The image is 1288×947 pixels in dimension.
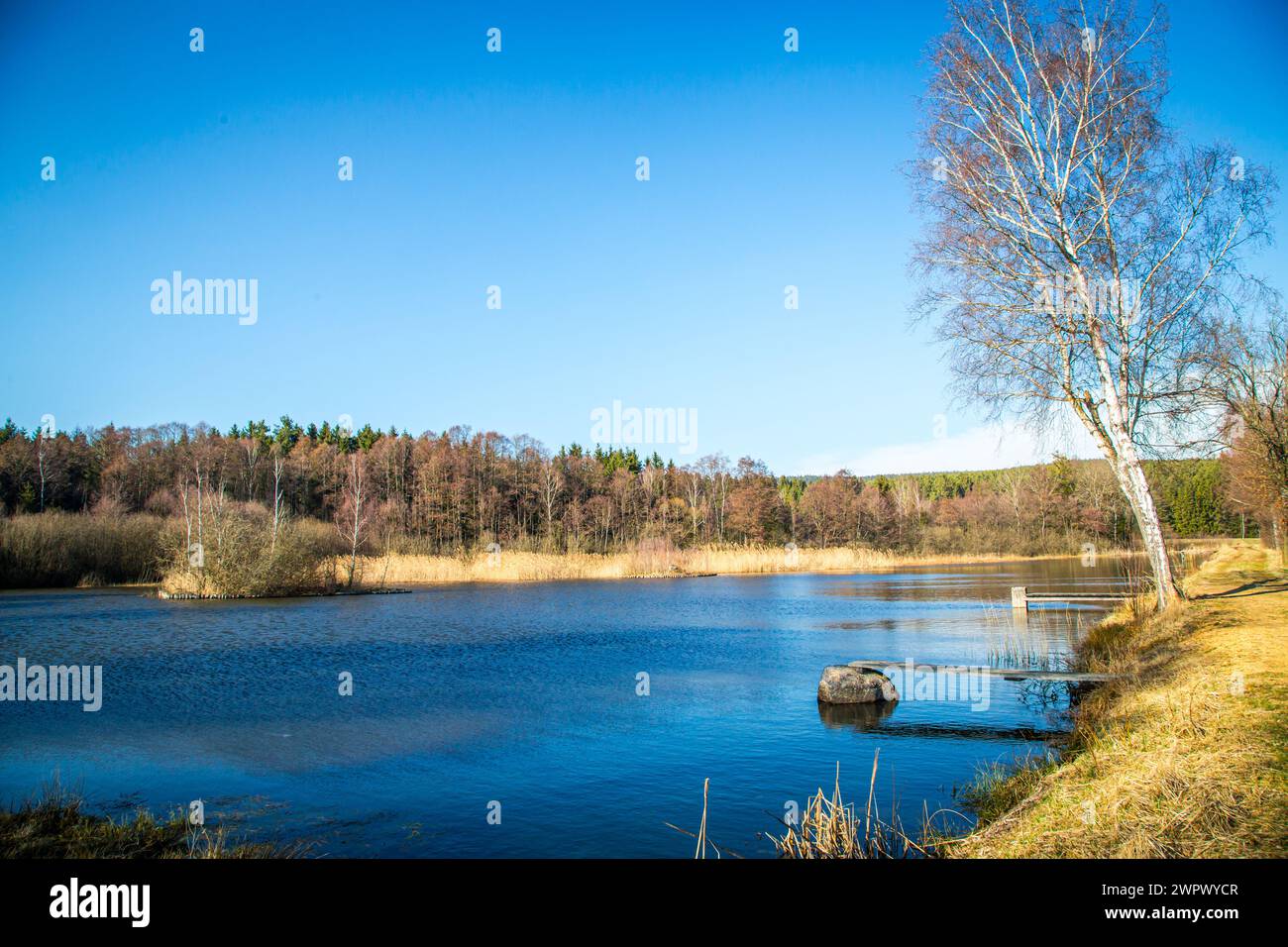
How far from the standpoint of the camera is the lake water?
8297 millimetres

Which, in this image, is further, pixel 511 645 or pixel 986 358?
pixel 511 645

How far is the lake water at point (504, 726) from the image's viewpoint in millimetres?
8297

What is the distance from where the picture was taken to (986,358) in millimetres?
16406

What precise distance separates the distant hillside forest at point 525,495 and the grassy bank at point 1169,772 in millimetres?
46880

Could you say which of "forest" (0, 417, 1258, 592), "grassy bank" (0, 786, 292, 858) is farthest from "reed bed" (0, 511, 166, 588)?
"grassy bank" (0, 786, 292, 858)

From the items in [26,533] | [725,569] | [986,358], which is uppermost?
[986,358]

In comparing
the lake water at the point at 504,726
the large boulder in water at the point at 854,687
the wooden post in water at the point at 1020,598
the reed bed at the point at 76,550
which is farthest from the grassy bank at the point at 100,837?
the reed bed at the point at 76,550

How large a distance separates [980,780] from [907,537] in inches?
2556

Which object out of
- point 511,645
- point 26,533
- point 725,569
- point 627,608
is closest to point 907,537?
point 725,569

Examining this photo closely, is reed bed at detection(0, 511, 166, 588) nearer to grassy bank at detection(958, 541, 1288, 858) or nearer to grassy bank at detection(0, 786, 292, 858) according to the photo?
grassy bank at detection(0, 786, 292, 858)

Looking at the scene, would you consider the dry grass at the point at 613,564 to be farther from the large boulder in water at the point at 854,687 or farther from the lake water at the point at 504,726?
the large boulder in water at the point at 854,687

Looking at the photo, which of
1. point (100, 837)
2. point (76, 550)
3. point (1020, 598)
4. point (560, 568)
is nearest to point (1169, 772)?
point (100, 837)
